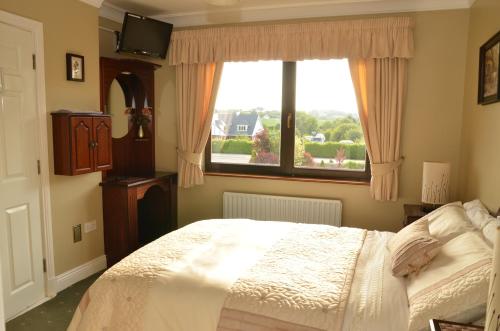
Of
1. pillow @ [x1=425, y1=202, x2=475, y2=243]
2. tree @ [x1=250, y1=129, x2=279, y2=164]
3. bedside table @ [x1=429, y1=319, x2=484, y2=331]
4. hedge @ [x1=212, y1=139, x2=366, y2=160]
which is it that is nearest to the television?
hedge @ [x1=212, y1=139, x2=366, y2=160]

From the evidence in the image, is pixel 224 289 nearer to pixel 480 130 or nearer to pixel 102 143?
pixel 102 143

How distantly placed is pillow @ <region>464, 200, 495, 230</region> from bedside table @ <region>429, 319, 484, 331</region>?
88cm

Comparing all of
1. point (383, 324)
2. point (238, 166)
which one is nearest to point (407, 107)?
point (238, 166)

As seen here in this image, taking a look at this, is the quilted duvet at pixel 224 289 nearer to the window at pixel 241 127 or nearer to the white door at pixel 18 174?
the white door at pixel 18 174

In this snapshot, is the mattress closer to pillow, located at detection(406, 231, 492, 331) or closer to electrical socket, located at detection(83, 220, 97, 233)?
pillow, located at detection(406, 231, 492, 331)

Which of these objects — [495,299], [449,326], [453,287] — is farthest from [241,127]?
[495,299]

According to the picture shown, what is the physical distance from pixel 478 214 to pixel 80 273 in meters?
3.14

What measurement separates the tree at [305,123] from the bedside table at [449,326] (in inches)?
105

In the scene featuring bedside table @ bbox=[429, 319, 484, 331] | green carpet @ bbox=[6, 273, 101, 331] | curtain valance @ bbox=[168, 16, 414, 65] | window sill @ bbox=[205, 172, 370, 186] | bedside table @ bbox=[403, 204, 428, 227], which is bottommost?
green carpet @ bbox=[6, 273, 101, 331]

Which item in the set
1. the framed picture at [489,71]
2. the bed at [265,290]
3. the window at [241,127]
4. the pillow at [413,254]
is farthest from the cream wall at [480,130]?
the window at [241,127]

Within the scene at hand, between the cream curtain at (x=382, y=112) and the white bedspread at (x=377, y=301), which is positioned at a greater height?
the cream curtain at (x=382, y=112)

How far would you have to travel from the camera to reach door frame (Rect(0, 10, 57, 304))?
2850 millimetres

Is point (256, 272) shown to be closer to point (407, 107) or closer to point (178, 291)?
point (178, 291)

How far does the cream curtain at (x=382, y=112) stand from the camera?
3455mm
